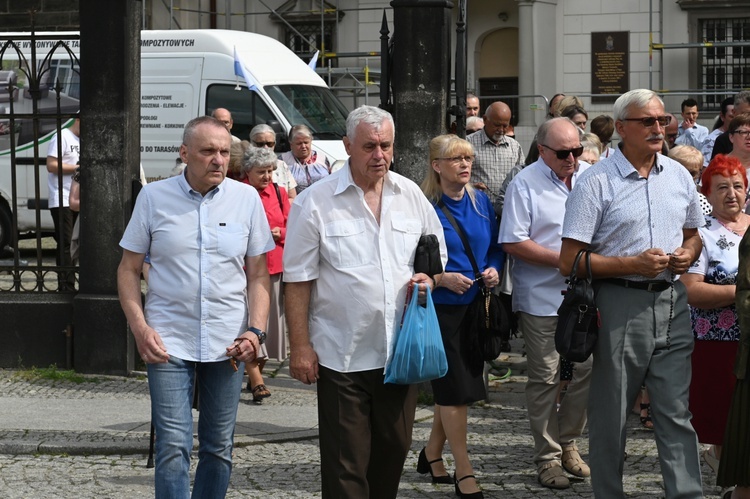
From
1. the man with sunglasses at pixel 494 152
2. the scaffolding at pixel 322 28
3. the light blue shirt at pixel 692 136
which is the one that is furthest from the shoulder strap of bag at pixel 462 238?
the scaffolding at pixel 322 28

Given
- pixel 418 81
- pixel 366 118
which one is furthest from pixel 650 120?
pixel 418 81

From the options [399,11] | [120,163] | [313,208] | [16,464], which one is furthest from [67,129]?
[313,208]

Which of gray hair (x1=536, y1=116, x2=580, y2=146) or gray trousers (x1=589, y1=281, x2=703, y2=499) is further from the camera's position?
gray hair (x1=536, y1=116, x2=580, y2=146)

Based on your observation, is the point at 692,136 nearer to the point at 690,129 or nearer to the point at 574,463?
the point at 690,129

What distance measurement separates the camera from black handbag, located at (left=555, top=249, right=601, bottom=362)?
219 inches

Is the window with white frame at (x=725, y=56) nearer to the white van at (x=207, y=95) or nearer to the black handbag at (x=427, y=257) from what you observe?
the white van at (x=207, y=95)

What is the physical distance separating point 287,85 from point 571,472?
11035 mm

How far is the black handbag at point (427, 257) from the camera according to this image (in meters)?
5.31

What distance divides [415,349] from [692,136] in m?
10.2

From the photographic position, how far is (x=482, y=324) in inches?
261

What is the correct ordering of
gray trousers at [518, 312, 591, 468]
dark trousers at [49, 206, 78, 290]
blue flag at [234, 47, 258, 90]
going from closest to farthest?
1. gray trousers at [518, 312, 591, 468]
2. dark trousers at [49, 206, 78, 290]
3. blue flag at [234, 47, 258, 90]

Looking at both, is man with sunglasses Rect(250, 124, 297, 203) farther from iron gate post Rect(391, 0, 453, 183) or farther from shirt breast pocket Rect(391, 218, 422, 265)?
shirt breast pocket Rect(391, 218, 422, 265)

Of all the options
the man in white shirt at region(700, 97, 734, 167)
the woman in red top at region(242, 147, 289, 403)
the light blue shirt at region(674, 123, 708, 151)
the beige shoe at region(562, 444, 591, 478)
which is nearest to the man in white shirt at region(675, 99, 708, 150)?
the light blue shirt at region(674, 123, 708, 151)

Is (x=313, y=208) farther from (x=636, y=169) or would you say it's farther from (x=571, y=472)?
(x=571, y=472)
